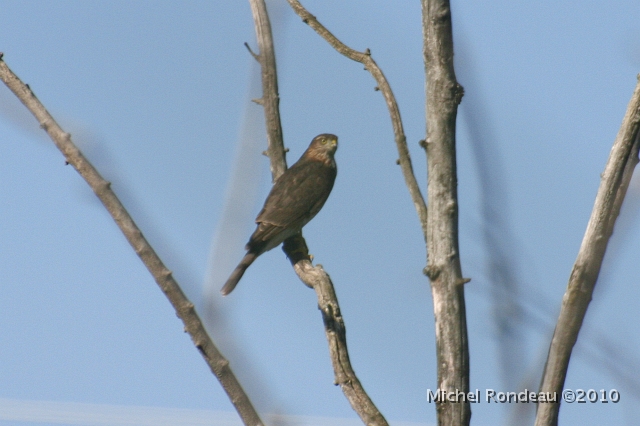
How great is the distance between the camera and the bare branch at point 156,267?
2336 millimetres

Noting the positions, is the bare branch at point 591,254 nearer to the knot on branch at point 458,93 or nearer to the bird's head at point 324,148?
the knot on branch at point 458,93

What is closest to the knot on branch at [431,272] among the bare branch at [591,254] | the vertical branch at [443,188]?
the vertical branch at [443,188]

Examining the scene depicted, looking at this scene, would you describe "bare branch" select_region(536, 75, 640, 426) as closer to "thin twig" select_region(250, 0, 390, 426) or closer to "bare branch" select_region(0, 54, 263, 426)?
"thin twig" select_region(250, 0, 390, 426)

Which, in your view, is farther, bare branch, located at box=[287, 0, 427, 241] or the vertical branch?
bare branch, located at box=[287, 0, 427, 241]

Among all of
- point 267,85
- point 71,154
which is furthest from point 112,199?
point 267,85

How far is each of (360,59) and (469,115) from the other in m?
1.68

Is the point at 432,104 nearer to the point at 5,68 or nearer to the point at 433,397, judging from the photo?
the point at 433,397

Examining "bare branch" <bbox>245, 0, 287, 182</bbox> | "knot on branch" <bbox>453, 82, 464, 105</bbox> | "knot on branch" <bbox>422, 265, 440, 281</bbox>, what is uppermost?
"bare branch" <bbox>245, 0, 287, 182</bbox>

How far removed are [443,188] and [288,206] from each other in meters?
3.63

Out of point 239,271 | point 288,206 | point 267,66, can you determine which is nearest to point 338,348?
point 267,66

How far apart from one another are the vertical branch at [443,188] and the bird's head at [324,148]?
16.4 feet

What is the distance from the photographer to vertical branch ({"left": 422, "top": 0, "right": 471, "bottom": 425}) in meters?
2.50

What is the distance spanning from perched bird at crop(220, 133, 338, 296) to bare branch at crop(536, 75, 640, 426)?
3.10 meters

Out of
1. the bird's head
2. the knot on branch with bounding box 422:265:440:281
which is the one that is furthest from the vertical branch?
the bird's head
